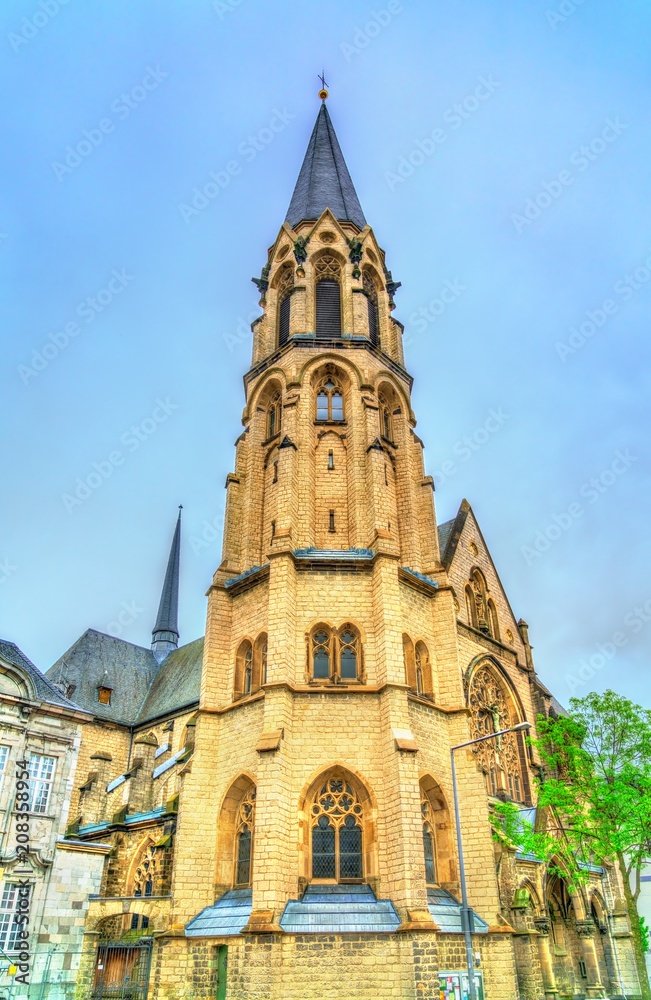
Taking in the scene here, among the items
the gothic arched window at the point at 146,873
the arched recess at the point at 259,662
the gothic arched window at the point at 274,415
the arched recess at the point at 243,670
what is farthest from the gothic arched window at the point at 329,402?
the gothic arched window at the point at 146,873

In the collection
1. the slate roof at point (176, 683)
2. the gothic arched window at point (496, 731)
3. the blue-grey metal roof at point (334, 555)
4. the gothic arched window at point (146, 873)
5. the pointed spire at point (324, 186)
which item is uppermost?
the pointed spire at point (324, 186)

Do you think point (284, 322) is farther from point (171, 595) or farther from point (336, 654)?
point (171, 595)

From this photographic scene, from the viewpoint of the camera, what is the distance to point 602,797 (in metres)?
24.2

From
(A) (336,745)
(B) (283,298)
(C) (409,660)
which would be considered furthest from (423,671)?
(B) (283,298)

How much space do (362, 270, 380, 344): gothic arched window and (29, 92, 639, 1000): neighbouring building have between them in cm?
16

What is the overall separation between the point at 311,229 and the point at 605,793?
2615 cm

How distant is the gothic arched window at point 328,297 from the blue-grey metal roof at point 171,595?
112 ft

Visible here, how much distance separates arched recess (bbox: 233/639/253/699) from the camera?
25.4 metres

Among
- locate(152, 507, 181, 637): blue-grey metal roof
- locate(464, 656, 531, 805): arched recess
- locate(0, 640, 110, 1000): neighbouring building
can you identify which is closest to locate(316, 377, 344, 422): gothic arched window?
locate(464, 656, 531, 805): arched recess

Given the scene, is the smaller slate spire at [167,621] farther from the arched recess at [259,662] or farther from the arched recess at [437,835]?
the arched recess at [437,835]

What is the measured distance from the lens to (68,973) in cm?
2459

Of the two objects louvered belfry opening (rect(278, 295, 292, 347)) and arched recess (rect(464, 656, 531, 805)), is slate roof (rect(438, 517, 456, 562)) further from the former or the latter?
louvered belfry opening (rect(278, 295, 292, 347))

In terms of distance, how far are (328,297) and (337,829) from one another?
71.3ft

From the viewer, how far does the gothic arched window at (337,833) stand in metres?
21.3
